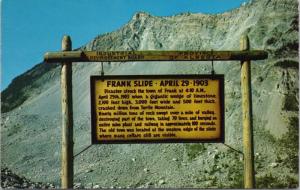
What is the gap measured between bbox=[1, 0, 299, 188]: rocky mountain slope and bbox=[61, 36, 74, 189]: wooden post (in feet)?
31.9

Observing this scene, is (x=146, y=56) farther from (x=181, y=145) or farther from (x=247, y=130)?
(x=181, y=145)

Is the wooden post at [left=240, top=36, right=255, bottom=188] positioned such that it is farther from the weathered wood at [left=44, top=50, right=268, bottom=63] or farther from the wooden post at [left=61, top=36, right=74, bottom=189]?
the wooden post at [left=61, top=36, right=74, bottom=189]

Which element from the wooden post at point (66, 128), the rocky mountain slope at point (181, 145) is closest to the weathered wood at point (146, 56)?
the wooden post at point (66, 128)

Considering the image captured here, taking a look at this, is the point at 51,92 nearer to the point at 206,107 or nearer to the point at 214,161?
the point at 214,161

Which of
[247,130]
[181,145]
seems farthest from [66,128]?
[181,145]

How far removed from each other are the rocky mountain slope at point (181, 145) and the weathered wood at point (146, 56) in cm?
962

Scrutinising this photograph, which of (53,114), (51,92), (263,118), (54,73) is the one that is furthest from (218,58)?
(54,73)

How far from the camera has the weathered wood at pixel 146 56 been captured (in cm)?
888

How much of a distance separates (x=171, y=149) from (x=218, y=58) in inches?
474

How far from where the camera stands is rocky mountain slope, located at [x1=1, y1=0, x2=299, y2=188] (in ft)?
63.4

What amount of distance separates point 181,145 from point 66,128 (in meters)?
12.4

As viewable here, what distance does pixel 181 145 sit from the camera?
21.1 meters

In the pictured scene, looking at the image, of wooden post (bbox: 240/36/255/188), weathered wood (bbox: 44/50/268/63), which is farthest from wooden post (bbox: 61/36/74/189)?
wooden post (bbox: 240/36/255/188)

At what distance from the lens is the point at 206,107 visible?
888 cm
